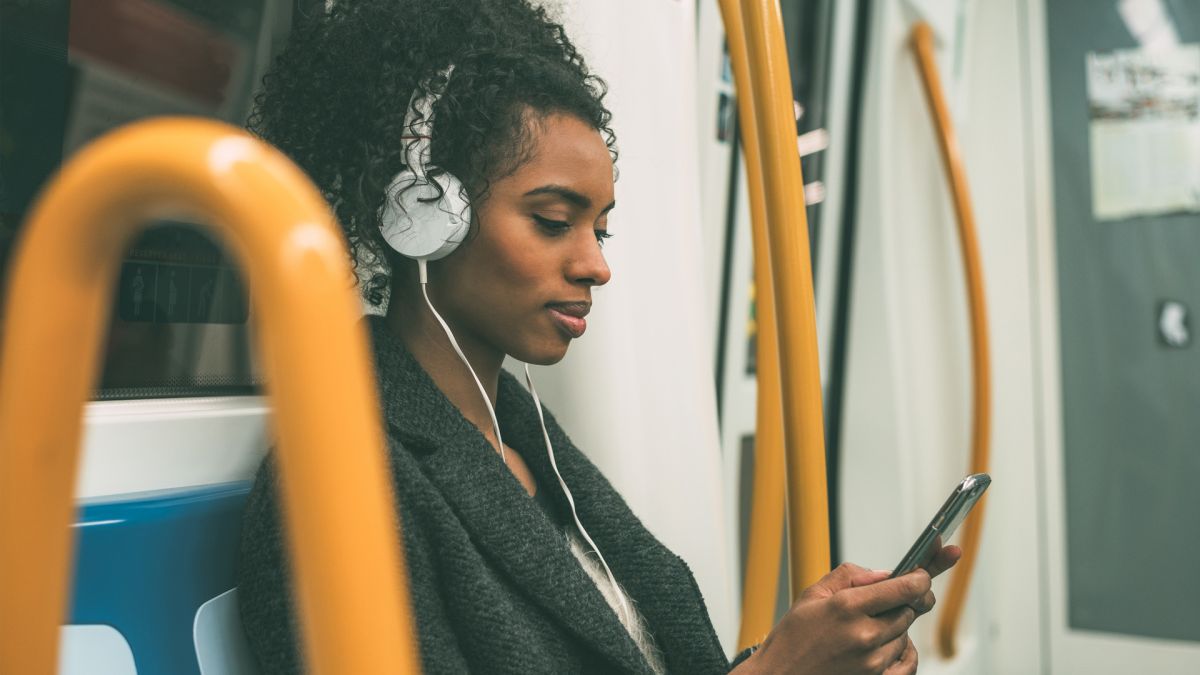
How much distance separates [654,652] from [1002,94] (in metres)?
2.28

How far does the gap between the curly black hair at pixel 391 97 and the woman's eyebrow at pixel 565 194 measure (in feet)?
0.09

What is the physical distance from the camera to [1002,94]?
271 centimetres

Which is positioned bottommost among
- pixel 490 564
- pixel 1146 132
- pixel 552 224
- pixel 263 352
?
pixel 490 564

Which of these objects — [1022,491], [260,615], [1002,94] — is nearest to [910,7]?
[1002,94]

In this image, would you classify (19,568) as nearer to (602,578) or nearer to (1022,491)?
(602,578)

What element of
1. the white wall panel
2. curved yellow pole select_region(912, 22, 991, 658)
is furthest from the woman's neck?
curved yellow pole select_region(912, 22, 991, 658)

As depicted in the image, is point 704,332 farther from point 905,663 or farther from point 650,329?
point 905,663

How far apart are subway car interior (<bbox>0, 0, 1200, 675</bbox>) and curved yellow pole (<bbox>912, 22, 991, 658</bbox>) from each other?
0.5 inches

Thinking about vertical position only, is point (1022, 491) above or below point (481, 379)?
below

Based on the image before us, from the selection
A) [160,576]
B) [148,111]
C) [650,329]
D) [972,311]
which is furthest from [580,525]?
[972,311]

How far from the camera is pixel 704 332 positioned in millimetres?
1196

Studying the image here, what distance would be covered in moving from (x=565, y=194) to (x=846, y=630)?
419mm

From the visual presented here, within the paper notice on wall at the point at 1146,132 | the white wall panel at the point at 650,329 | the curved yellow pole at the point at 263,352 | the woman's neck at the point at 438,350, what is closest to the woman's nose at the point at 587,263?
the woman's neck at the point at 438,350

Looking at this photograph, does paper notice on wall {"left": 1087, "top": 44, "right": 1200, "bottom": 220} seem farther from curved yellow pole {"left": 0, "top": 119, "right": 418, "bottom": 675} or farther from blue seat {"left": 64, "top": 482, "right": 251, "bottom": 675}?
curved yellow pole {"left": 0, "top": 119, "right": 418, "bottom": 675}
